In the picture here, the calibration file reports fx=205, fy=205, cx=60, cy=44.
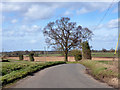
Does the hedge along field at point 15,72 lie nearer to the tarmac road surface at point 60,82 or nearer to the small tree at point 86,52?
the tarmac road surface at point 60,82

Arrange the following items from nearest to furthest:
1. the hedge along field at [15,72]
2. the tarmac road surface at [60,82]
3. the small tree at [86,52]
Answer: the tarmac road surface at [60,82] < the hedge along field at [15,72] < the small tree at [86,52]

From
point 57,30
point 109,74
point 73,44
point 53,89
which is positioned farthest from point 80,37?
point 53,89

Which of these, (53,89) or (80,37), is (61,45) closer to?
(80,37)

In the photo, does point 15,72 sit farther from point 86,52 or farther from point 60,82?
point 86,52

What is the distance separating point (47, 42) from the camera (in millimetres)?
61469

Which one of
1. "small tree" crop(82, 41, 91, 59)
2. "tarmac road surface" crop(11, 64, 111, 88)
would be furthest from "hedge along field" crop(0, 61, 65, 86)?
"small tree" crop(82, 41, 91, 59)

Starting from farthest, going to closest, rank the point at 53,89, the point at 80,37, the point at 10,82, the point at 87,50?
the point at 80,37 → the point at 87,50 → the point at 10,82 → the point at 53,89

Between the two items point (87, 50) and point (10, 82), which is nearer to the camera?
point (10, 82)

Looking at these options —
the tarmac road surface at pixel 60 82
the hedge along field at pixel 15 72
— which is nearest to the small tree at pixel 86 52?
the hedge along field at pixel 15 72

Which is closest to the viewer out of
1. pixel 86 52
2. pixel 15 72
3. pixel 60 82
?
pixel 60 82

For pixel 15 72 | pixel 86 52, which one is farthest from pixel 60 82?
pixel 86 52

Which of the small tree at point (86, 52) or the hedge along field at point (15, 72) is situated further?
the small tree at point (86, 52)

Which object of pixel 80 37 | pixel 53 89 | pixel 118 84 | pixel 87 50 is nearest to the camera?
pixel 53 89

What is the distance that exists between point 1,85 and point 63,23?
49.5 meters
